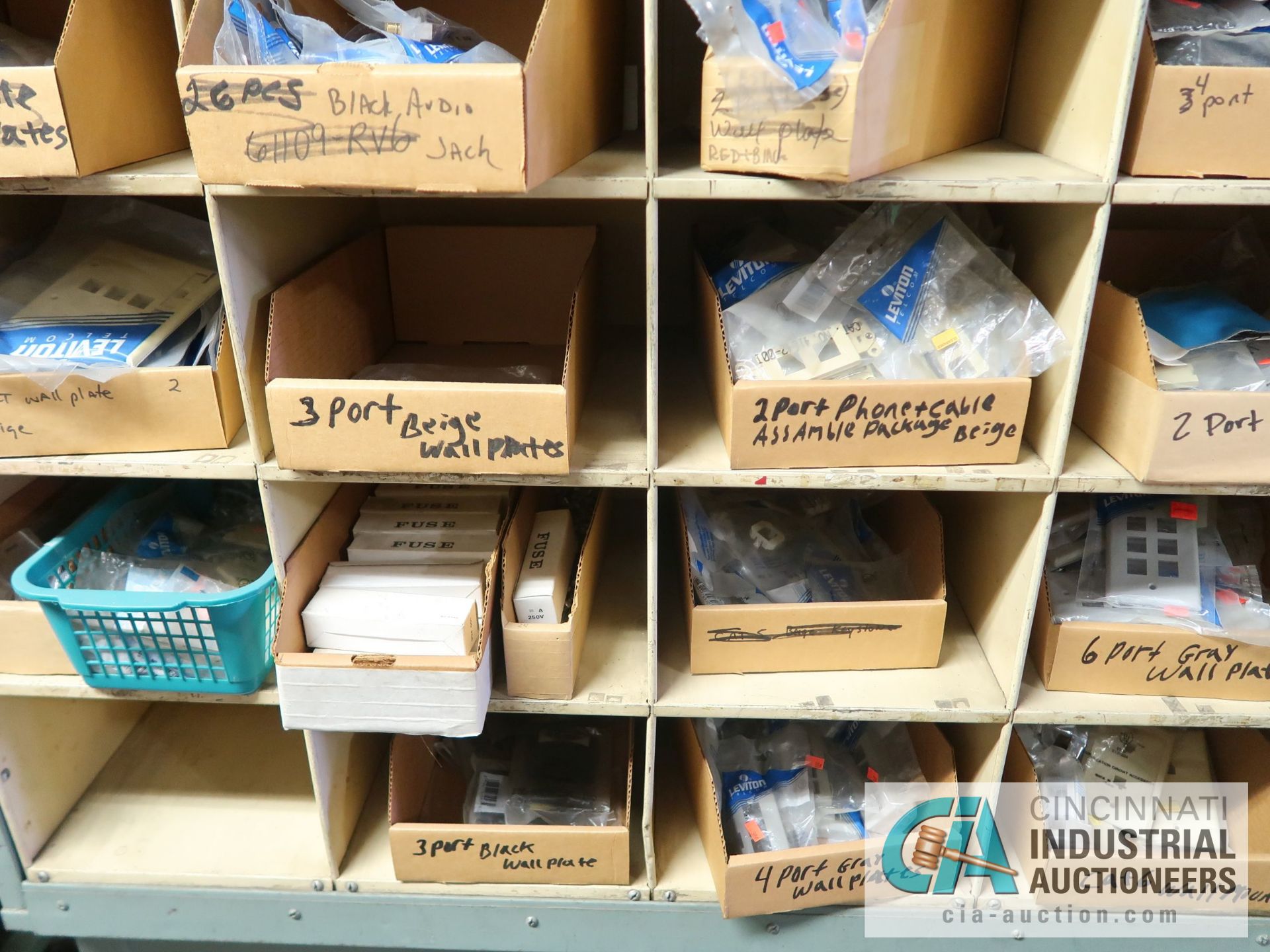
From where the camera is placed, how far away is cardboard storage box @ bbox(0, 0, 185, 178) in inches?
37.1

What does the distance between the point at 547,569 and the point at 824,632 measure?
15.8 inches

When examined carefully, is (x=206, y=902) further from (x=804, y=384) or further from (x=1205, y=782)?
(x=1205, y=782)

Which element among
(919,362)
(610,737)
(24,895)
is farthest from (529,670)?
(24,895)

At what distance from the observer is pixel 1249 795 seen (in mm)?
1338

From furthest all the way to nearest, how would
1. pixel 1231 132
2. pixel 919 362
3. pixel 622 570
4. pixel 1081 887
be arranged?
pixel 622 570 < pixel 1081 887 < pixel 919 362 < pixel 1231 132

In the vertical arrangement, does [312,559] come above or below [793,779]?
above

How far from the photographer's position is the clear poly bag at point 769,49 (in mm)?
874

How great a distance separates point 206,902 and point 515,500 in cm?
82

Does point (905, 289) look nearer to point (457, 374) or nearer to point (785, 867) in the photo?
point (457, 374)

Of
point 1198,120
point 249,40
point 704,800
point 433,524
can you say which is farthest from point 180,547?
point 1198,120

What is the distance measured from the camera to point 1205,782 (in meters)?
1.38

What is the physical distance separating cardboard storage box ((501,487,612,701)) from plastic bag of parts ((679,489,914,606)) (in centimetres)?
17

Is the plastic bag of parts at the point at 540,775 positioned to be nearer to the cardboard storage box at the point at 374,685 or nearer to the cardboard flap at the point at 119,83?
the cardboard storage box at the point at 374,685

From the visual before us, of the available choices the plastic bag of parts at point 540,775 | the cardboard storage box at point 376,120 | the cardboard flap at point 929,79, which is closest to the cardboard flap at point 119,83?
the cardboard storage box at point 376,120
